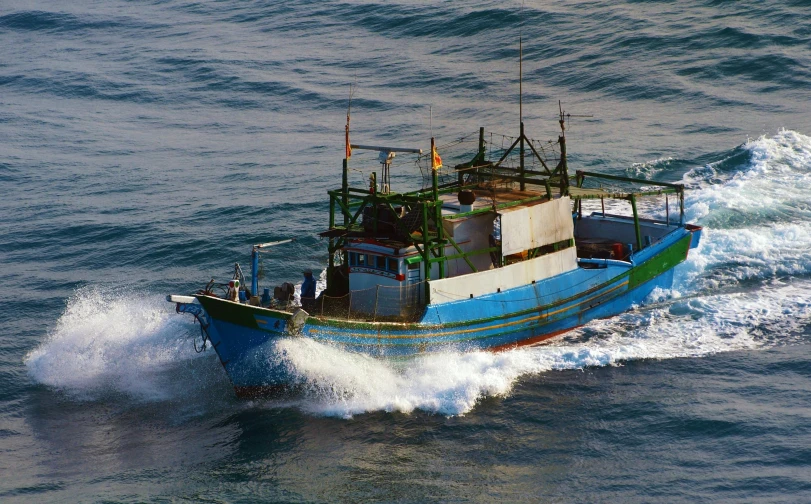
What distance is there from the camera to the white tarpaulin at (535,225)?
29312 millimetres

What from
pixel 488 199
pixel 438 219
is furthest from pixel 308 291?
pixel 488 199

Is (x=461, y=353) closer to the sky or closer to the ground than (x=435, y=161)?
closer to the ground

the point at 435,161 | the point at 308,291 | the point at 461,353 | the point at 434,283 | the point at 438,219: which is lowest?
the point at 461,353

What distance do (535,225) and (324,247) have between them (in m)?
11.4

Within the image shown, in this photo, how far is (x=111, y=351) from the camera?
28.8m

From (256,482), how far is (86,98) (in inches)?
1753

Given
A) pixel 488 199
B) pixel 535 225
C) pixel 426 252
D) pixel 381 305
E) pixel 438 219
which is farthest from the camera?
pixel 488 199

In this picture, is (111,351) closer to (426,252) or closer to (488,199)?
(426,252)

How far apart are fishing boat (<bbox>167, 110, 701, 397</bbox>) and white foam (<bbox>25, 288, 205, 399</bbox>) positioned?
2.34m

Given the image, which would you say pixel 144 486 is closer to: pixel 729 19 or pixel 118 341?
pixel 118 341

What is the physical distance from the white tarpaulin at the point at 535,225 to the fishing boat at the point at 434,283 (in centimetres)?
3

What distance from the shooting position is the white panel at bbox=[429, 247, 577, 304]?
28.4 metres

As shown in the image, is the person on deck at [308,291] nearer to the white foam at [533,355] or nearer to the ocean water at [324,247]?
the white foam at [533,355]

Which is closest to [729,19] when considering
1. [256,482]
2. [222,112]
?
[222,112]
